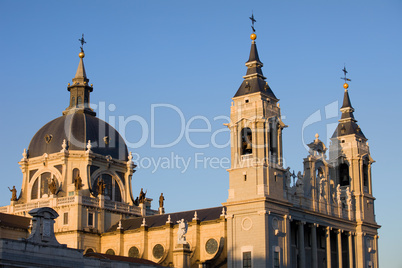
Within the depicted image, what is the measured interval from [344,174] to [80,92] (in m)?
40.8

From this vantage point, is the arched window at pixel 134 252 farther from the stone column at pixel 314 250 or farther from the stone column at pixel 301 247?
the stone column at pixel 314 250

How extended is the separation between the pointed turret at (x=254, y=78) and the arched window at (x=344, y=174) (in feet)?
58.0

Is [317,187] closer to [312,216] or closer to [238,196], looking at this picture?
[312,216]

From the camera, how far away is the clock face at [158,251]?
91.3 metres

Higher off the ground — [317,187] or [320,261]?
[317,187]

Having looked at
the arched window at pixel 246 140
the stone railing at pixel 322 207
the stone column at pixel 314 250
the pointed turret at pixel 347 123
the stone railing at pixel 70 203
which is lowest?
the stone column at pixel 314 250

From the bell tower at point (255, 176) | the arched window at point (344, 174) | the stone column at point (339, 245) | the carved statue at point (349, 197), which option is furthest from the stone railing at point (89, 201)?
the carved statue at point (349, 197)

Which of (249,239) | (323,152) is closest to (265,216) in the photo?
(249,239)

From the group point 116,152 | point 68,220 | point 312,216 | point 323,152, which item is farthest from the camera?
point 116,152

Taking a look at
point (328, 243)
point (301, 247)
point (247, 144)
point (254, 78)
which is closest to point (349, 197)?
point (328, 243)

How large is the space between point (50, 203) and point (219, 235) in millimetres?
25476

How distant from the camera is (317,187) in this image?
88000 mm

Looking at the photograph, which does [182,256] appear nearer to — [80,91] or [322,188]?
[322,188]

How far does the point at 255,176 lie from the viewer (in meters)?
77.8
